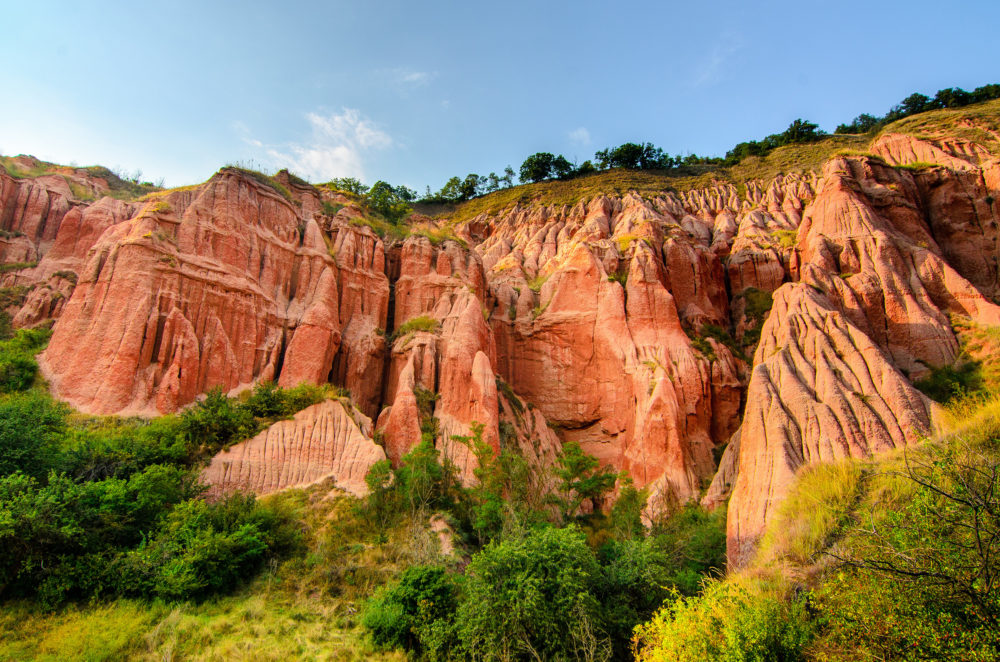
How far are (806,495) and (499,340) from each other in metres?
22.6

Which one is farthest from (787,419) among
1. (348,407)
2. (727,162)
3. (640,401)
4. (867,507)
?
(727,162)

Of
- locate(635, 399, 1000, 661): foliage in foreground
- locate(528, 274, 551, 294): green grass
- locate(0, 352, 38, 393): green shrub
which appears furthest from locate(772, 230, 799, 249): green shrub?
locate(0, 352, 38, 393): green shrub

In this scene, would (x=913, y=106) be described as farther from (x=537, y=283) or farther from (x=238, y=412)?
(x=238, y=412)

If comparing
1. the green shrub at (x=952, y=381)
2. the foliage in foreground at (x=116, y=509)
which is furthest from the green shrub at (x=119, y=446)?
the green shrub at (x=952, y=381)

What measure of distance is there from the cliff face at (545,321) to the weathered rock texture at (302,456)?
3.5 inches

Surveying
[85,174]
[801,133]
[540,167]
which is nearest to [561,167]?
[540,167]

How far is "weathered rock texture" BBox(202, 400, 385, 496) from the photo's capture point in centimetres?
2073

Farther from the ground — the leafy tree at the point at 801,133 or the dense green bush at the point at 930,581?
the leafy tree at the point at 801,133

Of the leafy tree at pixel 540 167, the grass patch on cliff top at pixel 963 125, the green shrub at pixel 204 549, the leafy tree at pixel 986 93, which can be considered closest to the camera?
the green shrub at pixel 204 549

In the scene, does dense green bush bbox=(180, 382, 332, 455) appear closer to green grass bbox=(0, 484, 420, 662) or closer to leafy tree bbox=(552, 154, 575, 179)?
green grass bbox=(0, 484, 420, 662)

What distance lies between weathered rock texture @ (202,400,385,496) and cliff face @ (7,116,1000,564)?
0.29 feet

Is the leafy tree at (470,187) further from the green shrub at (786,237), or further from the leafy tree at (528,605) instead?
the leafy tree at (528,605)

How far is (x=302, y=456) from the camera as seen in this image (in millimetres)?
22234

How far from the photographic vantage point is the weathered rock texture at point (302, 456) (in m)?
20.7
